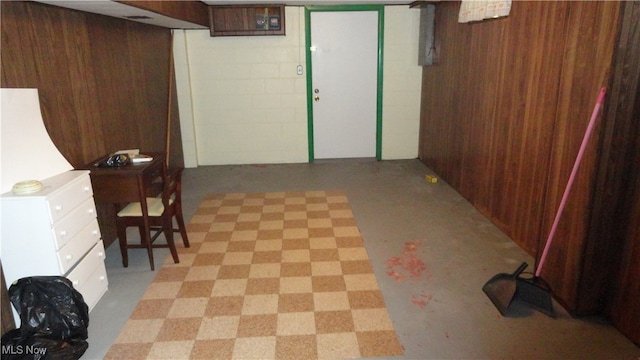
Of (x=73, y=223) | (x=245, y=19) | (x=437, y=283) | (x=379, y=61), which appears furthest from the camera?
(x=379, y=61)

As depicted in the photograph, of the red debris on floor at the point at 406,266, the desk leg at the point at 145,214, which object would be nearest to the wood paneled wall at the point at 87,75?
the desk leg at the point at 145,214

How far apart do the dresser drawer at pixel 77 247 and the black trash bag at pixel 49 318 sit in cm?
14

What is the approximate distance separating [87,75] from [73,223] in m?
1.50

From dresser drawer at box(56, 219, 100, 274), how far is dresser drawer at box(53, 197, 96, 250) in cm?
3

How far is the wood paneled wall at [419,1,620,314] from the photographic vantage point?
228 cm

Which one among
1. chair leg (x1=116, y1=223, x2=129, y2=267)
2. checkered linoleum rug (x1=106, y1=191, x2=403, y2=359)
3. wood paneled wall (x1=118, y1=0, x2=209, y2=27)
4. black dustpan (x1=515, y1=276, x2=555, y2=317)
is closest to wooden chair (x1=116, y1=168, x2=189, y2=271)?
chair leg (x1=116, y1=223, x2=129, y2=267)

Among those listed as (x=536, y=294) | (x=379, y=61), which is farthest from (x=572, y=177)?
(x=379, y=61)

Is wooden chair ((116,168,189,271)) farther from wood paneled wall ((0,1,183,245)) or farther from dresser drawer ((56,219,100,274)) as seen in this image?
wood paneled wall ((0,1,183,245))

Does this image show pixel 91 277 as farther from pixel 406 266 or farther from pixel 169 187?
pixel 406 266

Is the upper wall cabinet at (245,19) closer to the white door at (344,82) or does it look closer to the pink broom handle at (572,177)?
the white door at (344,82)

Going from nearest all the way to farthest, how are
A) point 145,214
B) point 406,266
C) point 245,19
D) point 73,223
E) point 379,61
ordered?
1. point 73,223
2. point 145,214
3. point 406,266
4. point 245,19
5. point 379,61

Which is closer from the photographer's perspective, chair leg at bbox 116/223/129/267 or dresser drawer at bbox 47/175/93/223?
dresser drawer at bbox 47/175/93/223

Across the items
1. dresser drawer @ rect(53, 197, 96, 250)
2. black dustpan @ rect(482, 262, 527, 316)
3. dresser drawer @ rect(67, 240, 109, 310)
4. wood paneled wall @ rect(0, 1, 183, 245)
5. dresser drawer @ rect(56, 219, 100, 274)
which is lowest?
black dustpan @ rect(482, 262, 527, 316)

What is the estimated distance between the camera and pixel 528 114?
3.18m
